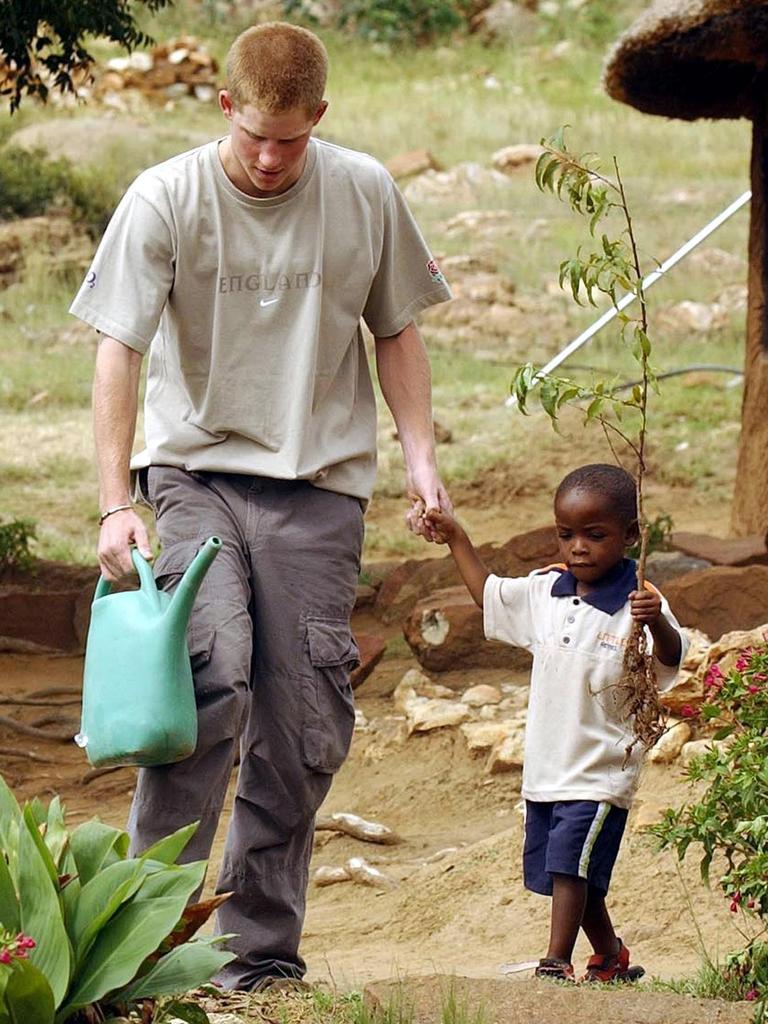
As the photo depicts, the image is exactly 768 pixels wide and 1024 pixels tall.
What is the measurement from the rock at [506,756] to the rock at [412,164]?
493 inches

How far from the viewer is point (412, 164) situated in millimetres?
18234

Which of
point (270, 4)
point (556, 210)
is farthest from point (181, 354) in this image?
point (270, 4)

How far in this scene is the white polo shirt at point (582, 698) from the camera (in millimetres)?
3883

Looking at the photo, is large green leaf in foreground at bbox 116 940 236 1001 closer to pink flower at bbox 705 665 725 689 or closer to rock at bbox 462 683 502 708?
pink flower at bbox 705 665 725 689

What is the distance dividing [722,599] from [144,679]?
3.74 meters

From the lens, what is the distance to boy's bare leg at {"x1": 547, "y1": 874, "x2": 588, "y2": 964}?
3.83 m

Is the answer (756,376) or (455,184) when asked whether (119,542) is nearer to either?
(756,376)

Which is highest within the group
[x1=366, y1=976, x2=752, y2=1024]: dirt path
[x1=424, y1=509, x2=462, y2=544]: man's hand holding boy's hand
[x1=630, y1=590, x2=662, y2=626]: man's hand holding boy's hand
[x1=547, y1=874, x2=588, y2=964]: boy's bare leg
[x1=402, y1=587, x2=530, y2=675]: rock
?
[x1=424, y1=509, x2=462, y2=544]: man's hand holding boy's hand

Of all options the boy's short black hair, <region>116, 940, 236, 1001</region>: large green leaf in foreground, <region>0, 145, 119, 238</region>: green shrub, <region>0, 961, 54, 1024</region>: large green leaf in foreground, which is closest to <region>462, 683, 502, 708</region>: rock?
the boy's short black hair

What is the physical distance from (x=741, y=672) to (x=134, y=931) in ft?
4.45

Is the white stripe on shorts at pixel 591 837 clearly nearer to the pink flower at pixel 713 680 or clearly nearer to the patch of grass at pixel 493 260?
the pink flower at pixel 713 680

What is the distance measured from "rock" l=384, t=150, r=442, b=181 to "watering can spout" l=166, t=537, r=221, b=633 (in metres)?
15.1

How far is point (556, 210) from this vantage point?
56.8ft

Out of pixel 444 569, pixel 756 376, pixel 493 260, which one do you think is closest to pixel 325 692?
pixel 444 569
